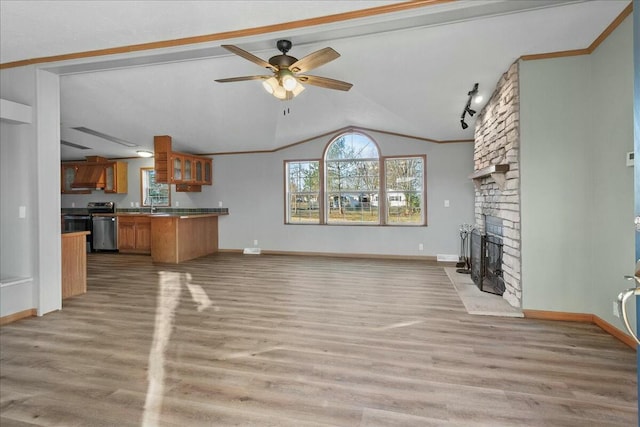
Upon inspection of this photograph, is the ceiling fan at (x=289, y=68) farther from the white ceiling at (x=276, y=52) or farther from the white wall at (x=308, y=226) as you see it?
the white wall at (x=308, y=226)

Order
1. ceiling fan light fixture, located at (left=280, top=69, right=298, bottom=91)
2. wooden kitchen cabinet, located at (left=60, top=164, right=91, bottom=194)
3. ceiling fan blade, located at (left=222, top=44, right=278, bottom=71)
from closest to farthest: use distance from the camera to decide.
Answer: ceiling fan blade, located at (left=222, top=44, right=278, bottom=71) < ceiling fan light fixture, located at (left=280, top=69, right=298, bottom=91) < wooden kitchen cabinet, located at (left=60, top=164, right=91, bottom=194)

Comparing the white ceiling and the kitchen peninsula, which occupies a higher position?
the white ceiling

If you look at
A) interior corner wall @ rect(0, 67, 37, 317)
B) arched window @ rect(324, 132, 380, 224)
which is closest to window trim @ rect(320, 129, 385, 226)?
arched window @ rect(324, 132, 380, 224)

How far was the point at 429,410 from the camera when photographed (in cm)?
187

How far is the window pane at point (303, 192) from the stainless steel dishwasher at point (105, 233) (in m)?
3.89

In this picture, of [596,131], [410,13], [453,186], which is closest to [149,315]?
[410,13]

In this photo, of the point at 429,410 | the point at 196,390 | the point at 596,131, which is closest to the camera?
the point at 429,410

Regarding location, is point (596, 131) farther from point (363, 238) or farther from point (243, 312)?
point (363, 238)

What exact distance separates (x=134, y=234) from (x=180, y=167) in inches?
76.3

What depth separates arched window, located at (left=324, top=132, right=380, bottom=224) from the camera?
6926 mm

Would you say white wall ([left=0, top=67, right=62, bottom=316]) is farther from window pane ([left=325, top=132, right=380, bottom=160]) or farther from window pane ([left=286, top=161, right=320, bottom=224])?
window pane ([left=325, top=132, right=380, bottom=160])

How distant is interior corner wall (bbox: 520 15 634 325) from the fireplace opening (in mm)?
784

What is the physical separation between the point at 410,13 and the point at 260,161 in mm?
5405

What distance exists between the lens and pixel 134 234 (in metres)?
7.46
